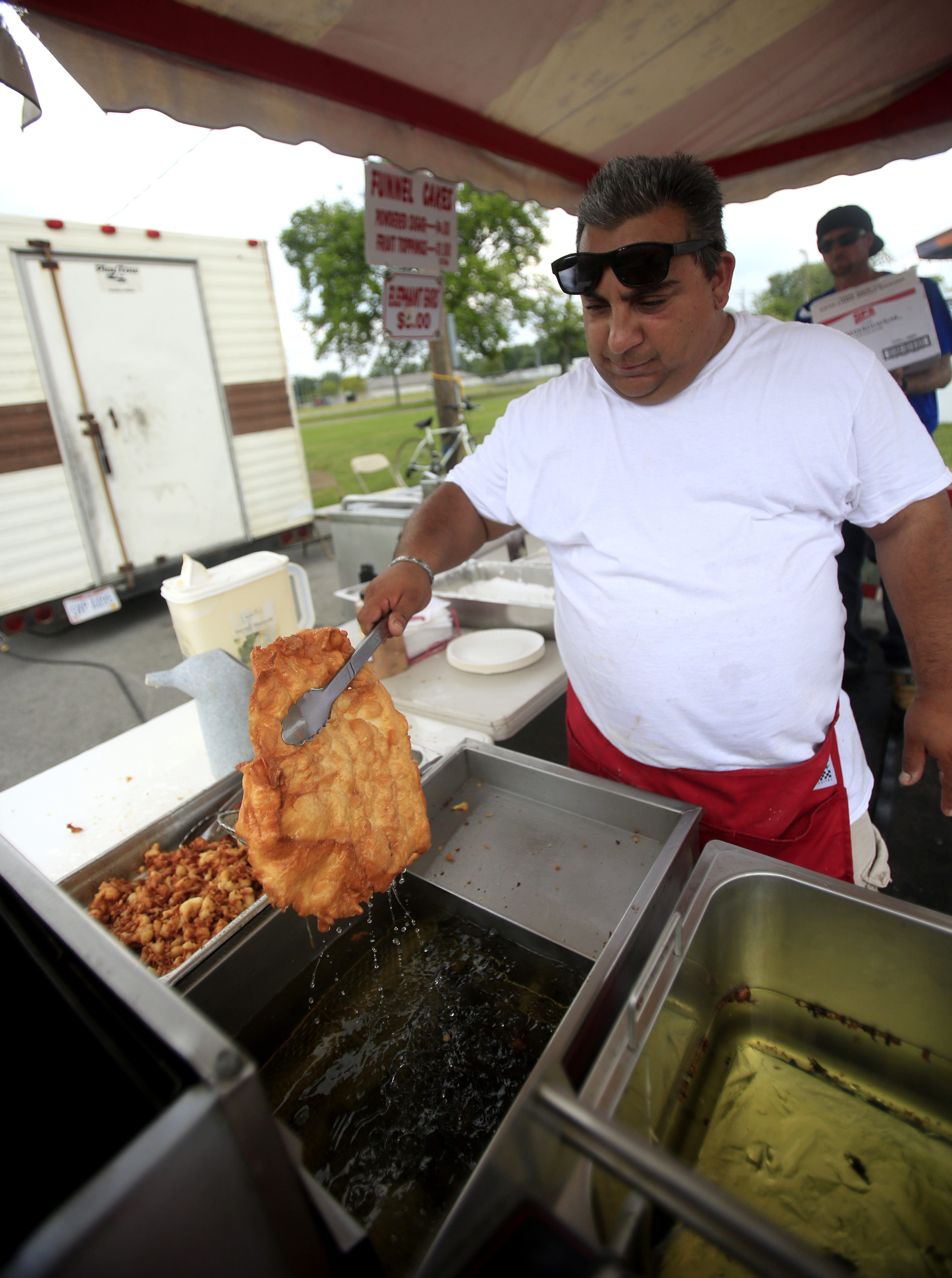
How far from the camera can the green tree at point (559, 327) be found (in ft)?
71.4

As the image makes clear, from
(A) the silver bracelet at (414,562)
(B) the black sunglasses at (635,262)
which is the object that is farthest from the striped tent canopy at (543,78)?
(A) the silver bracelet at (414,562)

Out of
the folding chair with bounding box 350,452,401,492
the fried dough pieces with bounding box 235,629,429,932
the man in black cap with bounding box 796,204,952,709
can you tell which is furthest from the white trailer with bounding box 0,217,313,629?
the fried dough pieces with bounding box 235,629,429,932

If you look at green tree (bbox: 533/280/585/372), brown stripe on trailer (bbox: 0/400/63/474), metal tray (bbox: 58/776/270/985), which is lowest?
metal tray (bbox: 58/776/270/985)

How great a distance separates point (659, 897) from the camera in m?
1.31

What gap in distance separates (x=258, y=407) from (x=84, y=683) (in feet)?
13.0

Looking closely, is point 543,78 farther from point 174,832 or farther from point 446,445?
point 446,445

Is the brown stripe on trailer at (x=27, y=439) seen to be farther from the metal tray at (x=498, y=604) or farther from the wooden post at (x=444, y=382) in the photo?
the metal tray at (x=498, y=604)

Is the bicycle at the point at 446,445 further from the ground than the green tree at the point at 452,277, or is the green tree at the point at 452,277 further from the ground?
the green tree at the point at 452,277

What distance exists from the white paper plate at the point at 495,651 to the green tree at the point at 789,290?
509cm

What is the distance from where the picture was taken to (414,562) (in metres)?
1.97

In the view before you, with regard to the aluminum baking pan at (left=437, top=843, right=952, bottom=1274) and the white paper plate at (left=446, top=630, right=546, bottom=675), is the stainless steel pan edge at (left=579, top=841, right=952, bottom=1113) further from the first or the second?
the white paper plate at (left=446, top=630, right=546, bottom=675)

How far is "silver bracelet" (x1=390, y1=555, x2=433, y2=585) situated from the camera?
1.97 m

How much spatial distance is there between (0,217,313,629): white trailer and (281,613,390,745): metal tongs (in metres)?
6.31

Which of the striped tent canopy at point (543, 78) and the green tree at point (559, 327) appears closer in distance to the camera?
the striped tent canopy at point (543, 78)
